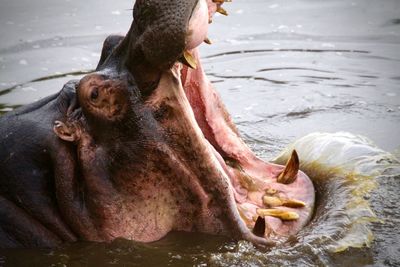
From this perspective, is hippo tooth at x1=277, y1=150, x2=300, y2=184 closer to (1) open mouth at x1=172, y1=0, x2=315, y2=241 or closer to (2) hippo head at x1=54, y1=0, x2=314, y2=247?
(1) open mouth at x1=172, y1=0, x2=315, y2=241

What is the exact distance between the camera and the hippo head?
3.12 m

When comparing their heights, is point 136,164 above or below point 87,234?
above

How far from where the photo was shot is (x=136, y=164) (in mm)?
3213

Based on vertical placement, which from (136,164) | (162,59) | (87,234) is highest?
(162,59)

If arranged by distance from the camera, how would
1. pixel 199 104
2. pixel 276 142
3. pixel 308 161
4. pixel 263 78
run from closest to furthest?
1. pixel 199 104
2. pixel 308 161
3. pixel 276 142
4. pixel 263 78

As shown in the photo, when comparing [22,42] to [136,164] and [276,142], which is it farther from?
[136,164]

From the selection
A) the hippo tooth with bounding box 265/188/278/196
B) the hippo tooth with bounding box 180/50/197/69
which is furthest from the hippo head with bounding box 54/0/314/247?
the hippo tooth with bounding box 265/188/278/196

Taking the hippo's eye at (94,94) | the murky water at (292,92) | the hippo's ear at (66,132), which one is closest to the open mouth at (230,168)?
the murky water at (292,92)

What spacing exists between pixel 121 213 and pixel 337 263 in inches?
44.1

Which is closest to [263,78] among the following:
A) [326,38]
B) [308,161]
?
[326,38]

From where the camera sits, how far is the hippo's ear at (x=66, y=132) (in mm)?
3227

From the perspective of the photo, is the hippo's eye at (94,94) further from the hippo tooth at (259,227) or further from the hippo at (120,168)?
the hippo tooth at (259,227)

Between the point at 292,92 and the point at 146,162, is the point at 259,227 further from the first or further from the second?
the point at 292,92

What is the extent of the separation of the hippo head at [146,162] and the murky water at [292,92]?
115 mm
